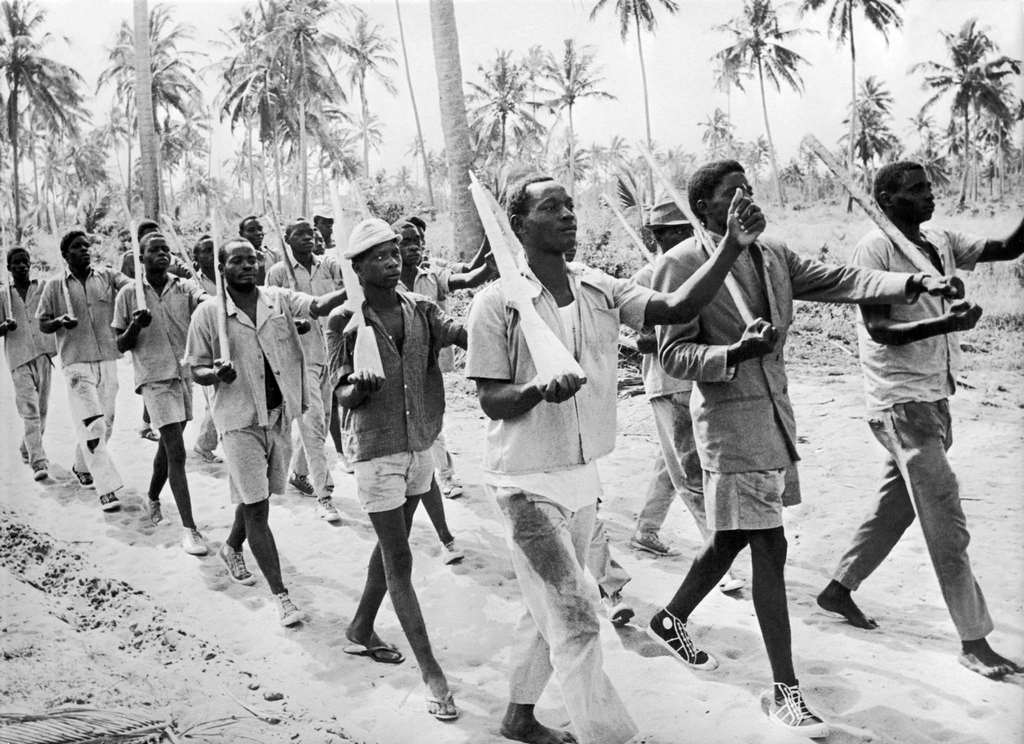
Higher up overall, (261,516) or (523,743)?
(261,516)

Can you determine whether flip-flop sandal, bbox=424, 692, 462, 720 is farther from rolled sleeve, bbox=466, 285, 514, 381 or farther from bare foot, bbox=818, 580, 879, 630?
bare foot, bbox=818, 580, 879, 630

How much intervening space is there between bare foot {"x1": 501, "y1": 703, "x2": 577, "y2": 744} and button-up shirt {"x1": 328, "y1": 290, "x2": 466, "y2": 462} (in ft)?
3.72

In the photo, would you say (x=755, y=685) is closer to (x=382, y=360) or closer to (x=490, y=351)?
(x=490, y=351)

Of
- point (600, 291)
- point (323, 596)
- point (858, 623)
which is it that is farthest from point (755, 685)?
point (323, 596)

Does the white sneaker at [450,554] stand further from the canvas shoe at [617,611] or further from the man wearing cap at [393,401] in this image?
the man wearing cap at [393,401]

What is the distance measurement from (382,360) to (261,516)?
139 centimetres

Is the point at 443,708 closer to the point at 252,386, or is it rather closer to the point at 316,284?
the point at 252,386

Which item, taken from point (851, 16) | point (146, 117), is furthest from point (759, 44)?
point (146, 117)

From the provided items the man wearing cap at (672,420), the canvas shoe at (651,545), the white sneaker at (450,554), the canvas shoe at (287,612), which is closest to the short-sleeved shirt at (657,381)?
the man wearing cap at (672,420)

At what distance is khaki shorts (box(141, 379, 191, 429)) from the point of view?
5738 millimetres

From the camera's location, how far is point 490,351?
2768 mm

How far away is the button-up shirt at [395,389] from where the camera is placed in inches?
141

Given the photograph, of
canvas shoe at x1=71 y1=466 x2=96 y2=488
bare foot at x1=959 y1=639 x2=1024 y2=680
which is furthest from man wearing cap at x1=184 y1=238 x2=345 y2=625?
bare foot at x1=959 y1=639 x2=1024 y2=680

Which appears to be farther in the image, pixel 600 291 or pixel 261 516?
pixel 261 516
